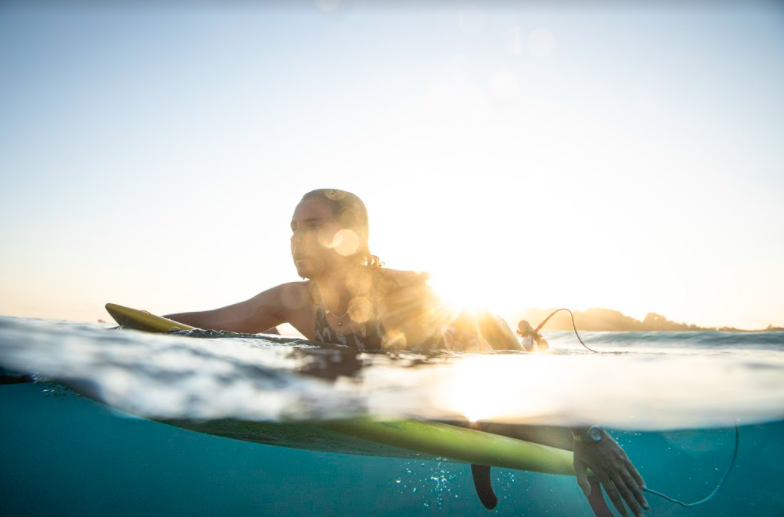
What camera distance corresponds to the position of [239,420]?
4148 mm

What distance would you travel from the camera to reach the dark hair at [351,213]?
3805 mm

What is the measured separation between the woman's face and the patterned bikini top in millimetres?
656

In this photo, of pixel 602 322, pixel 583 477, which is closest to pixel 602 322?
pixel 602 322

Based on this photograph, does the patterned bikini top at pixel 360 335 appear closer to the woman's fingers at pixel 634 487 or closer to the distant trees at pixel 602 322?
the woman's fingers at pixel 634 487

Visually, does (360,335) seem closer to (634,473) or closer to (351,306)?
(351,306)

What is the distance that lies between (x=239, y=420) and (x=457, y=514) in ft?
72.8

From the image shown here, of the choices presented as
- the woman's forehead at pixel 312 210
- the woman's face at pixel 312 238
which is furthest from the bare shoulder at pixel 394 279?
the woman's forehead at pixel 312 210

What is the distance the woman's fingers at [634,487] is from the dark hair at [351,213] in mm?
2714

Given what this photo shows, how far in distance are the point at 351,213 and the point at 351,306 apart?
921 mm

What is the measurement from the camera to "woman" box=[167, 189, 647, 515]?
3.64 m

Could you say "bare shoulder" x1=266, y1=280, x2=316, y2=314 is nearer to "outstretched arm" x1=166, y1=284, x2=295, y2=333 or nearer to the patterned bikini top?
"outstretched arm" x1=166, y1=284, x2=295, y2=333

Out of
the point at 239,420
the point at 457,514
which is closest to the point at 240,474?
the point at 457,514

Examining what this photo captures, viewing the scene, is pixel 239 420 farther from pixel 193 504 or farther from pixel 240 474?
pixel 240 474

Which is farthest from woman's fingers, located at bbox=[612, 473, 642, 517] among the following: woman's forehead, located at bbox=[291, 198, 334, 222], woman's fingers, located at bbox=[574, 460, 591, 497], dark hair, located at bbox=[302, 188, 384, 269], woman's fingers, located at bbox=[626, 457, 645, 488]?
woman's forehead, located at bbox=[291, 198, 334, 222]
